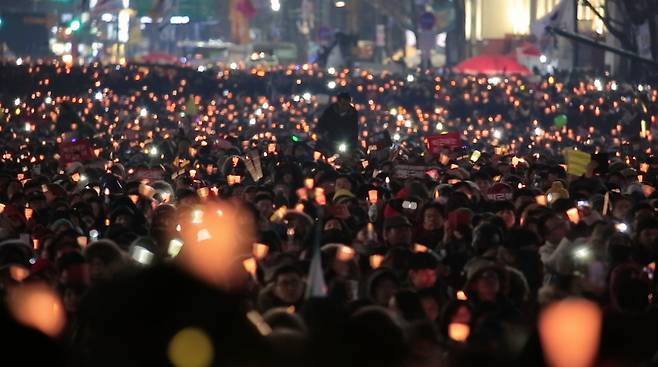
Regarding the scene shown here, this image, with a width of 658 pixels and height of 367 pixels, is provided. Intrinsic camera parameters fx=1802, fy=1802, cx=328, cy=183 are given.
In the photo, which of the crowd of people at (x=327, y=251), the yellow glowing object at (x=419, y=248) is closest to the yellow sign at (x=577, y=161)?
the crowd of people at (x=327, y=251)

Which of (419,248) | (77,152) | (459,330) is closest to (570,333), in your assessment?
(459,330)

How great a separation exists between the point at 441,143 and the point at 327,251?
41.3 feet

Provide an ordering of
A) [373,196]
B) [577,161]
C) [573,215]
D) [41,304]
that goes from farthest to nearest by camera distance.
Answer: [577,161] < [373,196] < [573,215] < [41,304]

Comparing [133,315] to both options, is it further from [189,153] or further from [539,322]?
[189,153]

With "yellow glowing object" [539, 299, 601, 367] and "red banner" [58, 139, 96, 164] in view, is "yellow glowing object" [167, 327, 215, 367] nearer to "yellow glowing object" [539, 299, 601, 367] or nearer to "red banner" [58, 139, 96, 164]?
"yellow glowing object" [539, 299, 601, 367]

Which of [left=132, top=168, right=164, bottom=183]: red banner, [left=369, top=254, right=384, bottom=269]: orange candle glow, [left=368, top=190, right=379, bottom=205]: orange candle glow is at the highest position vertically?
[left=369, top=254, right=384, bottom=269]: orange candle glow

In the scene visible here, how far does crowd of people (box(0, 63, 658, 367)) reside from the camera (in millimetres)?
5750

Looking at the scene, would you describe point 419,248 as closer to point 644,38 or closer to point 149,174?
point 149,174

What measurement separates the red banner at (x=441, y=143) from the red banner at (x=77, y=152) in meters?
4.50

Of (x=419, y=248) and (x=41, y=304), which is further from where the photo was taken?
(x=419, y=248)

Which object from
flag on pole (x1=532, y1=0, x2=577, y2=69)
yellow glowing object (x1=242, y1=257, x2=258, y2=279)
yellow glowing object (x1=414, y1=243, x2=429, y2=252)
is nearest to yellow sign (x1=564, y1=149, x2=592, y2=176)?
yellow glowing object (x1=414, y1=243, x2=429, y2=252)

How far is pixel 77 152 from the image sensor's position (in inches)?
930

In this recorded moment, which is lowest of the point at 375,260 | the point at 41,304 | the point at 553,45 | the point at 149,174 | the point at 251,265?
the point at 553,45

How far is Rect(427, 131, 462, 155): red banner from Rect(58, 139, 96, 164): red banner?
4504 mm
